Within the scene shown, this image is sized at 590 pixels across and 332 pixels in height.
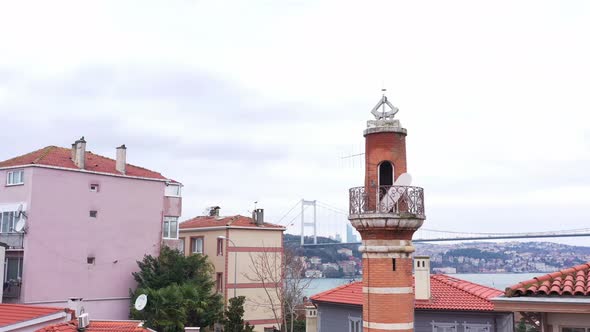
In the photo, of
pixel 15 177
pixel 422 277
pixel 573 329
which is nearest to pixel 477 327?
pixel 422 277

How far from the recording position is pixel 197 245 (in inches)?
2058

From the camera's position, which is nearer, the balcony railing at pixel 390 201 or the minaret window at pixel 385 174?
the balcony railing at pixel 390 201

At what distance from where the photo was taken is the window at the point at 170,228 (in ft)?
146

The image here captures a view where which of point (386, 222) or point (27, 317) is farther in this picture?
point (27, 317)

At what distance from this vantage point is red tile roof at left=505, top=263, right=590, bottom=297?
37.3 ft

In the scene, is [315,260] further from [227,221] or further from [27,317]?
[27,317]

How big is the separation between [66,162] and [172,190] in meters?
9.10

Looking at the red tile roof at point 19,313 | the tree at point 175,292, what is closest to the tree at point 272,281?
the tree at point 175,292

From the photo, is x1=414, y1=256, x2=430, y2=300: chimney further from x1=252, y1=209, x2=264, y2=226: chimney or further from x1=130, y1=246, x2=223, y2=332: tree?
x1=252, y1=209, x2=264, y2=226: chimney

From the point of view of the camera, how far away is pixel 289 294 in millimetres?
49625

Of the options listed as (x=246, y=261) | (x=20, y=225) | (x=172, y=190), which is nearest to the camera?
(x=20, y=225)

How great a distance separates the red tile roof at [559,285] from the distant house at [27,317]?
55.2 feet

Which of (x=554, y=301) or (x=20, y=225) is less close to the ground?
(x=20, y=225)

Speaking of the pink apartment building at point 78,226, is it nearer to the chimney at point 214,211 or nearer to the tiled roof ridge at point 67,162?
the tiled roof ridge at point 67,162
